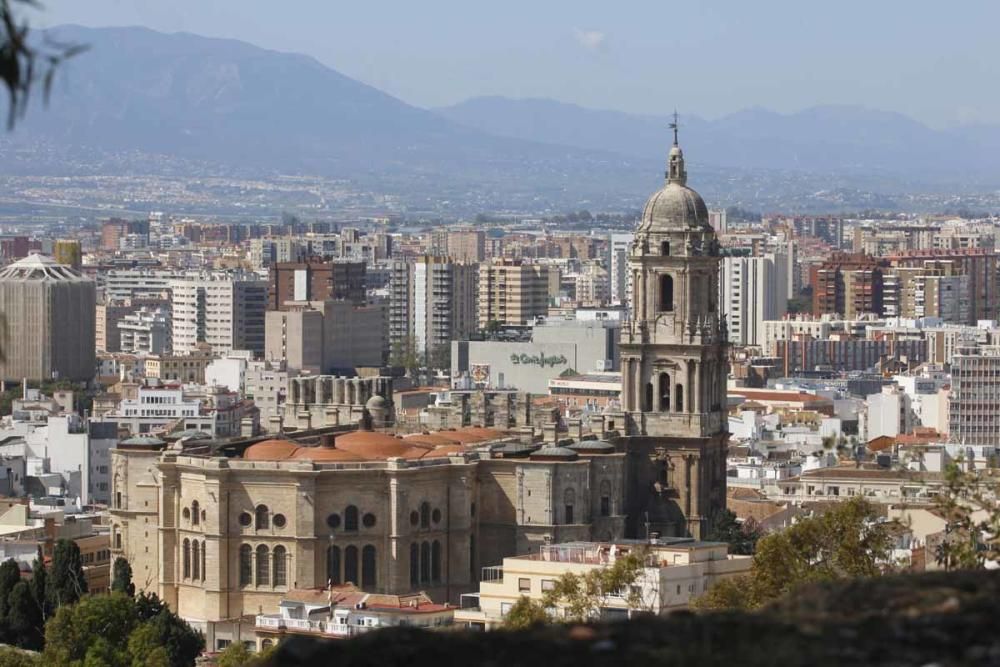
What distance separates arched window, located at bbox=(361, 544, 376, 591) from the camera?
207 ft

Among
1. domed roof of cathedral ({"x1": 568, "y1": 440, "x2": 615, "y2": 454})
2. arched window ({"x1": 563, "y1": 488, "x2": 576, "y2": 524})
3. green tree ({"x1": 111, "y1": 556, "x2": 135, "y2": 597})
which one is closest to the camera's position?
green tree ({"x1": 111, "y1": 556, "x2": 135, "y2": 597})

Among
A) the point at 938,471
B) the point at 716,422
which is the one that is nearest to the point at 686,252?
the point at 716,422

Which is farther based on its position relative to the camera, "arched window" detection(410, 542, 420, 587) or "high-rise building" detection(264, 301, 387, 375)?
"high-rise building" detection(264, 301, 387, 375)

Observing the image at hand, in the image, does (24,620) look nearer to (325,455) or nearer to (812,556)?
(325,455)

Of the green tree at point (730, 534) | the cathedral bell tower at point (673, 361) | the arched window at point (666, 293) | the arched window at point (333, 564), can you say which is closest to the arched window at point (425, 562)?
the arched window at point (333, 564)

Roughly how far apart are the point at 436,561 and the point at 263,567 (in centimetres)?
396

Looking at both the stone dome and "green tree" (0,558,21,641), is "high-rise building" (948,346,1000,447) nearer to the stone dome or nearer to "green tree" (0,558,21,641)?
the stone dome

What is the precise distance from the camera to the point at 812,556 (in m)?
51.3

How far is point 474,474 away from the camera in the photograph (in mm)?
65750

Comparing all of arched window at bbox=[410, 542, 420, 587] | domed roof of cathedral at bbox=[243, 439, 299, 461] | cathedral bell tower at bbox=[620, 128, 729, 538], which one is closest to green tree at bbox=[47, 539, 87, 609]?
domed roof of cathedral at bbox=[243, 439, 299, 461]

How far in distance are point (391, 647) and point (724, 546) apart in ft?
124

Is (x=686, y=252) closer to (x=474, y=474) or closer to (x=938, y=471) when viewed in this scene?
(x=474, y=474)

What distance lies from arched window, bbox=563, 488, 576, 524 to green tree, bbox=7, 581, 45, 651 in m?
11.2

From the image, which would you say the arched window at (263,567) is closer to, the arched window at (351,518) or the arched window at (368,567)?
the arched window at (351,518)
